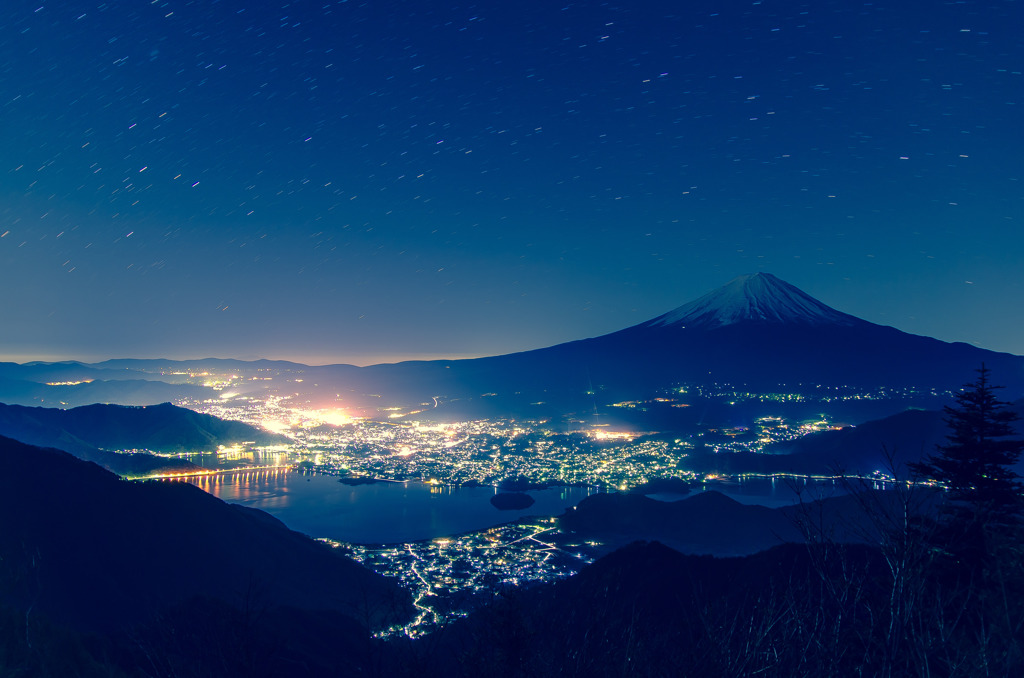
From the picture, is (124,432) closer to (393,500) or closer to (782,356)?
(393,500)

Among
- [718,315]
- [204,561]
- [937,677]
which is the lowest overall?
[204,561]

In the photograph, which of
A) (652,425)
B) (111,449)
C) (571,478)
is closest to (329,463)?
(111,449)

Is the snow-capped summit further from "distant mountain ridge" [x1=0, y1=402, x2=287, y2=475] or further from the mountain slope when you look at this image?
the mountain slope

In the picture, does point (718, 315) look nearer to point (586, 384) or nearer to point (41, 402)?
point (586, 384)

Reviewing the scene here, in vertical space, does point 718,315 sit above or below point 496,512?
above

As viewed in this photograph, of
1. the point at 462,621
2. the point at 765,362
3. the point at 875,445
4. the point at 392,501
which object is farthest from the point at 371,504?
the point at 765,362

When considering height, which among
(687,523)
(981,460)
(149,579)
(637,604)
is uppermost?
(981,460)
